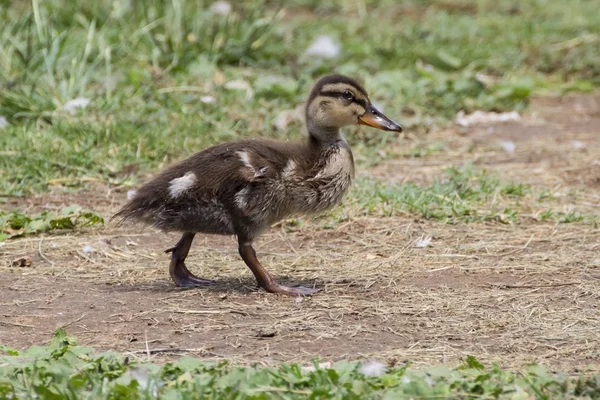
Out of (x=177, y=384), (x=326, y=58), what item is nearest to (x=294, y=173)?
(x=177, y=384)

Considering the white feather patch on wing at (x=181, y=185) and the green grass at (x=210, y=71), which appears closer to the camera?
the white feather patch on wing at (x=181, y=185)

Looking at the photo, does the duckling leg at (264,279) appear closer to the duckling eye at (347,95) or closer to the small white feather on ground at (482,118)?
the duckling eye at (347,95)

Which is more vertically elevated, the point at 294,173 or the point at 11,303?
the point at 294,173

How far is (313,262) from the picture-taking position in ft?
19.6

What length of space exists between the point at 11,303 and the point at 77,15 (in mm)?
5582

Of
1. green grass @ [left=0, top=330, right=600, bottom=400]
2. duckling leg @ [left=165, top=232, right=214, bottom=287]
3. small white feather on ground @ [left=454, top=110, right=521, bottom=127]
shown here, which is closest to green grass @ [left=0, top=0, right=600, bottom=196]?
small white feather on ground @ [left=454, top=110, right=521, bottom=127]

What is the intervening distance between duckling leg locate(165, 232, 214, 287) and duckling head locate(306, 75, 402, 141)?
896 mm

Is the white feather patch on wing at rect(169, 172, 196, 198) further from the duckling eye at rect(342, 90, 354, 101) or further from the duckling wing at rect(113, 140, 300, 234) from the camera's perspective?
the duckling eye at rect(342, 90, 354, 101)

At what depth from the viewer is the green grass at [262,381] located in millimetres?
3695

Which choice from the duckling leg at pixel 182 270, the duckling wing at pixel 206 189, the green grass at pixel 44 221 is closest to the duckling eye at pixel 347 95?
the duckling wing at pixel 206 189

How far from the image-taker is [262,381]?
149 inches

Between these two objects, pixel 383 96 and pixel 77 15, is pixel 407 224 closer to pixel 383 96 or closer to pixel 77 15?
pixel 383 96

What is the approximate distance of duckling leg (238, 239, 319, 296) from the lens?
5277mm

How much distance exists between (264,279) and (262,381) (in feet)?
5.06
